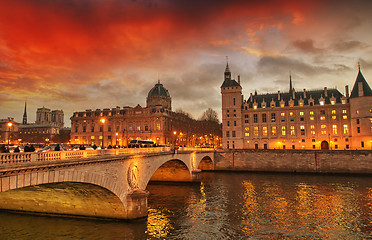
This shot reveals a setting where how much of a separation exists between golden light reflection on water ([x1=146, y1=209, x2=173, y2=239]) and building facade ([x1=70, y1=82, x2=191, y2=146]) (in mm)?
79062

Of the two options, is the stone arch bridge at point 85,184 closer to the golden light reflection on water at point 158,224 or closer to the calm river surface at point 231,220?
the calm river surface at point 231,220

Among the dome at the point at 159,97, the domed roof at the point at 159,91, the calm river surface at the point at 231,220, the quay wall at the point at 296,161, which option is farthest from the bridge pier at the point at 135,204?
the domed roof at the point at 159,91

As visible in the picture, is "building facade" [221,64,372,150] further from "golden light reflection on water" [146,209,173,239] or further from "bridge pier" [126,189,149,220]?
"bridge pier" [126,189,149,220]

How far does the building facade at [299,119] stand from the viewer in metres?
82.8

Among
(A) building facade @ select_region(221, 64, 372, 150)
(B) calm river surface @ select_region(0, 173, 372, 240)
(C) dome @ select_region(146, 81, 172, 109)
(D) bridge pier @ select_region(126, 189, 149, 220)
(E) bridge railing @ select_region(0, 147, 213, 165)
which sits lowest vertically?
(B) calm river surface @ select_region(0, 173, 372, 240)

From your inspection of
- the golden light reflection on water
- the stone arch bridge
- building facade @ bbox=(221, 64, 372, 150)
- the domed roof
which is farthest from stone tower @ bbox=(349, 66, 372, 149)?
the domed roof

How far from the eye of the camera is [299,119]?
306 ft

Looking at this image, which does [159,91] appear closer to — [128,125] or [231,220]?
[128,125]

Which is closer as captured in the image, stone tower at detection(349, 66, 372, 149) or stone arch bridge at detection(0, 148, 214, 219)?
stone arch bridge at detection(0, 148, 214, 219)

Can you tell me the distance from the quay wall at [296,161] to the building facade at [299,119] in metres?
18.8

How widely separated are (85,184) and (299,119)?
8612cm

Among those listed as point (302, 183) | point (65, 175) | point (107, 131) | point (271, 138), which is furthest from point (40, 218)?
point (107, 131)

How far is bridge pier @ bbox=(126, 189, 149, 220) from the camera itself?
2614 centimetres

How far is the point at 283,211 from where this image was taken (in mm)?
31844
